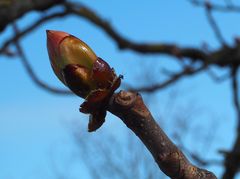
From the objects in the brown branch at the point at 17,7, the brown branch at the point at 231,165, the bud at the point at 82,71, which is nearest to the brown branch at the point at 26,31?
the brown branch at the point at 17,7

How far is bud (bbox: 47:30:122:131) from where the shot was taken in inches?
19.7

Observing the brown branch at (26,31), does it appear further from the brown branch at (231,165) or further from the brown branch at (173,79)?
the brown branch at (231,165)

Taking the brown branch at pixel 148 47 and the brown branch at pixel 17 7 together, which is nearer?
the brown branch at pixel 17 7

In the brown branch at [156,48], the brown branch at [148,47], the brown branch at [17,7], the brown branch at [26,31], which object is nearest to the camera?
the brown branch at [17,7]

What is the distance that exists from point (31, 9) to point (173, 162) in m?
1.53

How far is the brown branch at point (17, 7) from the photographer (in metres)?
1.89

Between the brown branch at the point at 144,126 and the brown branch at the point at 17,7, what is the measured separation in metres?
1.46

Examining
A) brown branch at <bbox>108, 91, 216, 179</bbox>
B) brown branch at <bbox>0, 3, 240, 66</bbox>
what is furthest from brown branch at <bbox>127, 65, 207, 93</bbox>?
brown branch at <bbox>108, 91, 216, 179</bbox>

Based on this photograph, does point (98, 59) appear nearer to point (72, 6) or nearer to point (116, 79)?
point (116, 79)

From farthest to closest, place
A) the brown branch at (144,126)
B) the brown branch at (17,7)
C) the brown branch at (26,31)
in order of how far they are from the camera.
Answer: the brown branch at (26,31), the brown branch at (17,7), the brown branch at (144,126)

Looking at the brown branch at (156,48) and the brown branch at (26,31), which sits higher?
the brown branch at (156,48)

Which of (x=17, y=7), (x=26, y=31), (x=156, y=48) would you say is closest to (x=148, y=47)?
(x=156, y=48)

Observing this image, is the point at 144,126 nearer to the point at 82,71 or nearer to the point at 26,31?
the point at 82,71

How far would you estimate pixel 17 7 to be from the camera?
6.30ft
